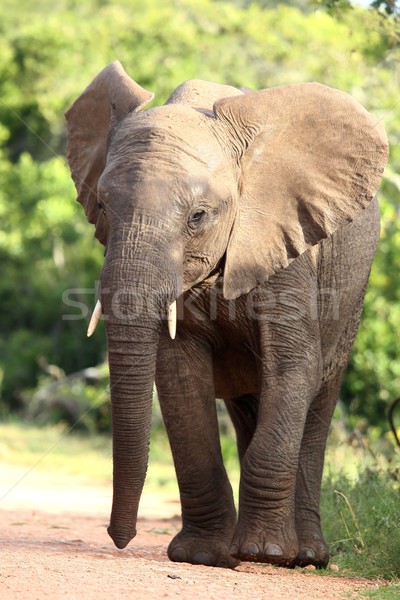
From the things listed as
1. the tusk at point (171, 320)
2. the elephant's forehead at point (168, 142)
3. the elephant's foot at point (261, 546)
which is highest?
the elephant's forehead at point (168, 142)

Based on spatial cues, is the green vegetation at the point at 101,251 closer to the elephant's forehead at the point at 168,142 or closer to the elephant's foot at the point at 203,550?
the elephant's foot at the point at 203,550

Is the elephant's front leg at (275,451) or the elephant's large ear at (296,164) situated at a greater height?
the elephant's large ear at (296,164)

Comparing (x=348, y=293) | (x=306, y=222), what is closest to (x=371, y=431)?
(x=348, y=293)

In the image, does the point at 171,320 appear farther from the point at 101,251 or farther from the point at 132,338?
the point at 101,251

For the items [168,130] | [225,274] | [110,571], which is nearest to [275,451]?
[225,274]

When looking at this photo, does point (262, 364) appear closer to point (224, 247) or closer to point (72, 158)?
point (224, 247)

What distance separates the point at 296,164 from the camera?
600cm

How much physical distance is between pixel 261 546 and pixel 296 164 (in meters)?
1.96

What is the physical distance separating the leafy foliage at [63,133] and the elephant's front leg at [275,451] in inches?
290

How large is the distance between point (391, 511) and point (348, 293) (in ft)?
4.13

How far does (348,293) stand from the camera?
6.68 m

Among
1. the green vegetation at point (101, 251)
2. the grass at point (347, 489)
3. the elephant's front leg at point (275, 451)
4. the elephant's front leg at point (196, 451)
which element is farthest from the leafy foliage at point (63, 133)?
the elephant's front leg at point (275, 451)

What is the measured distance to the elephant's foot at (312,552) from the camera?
6262 mm

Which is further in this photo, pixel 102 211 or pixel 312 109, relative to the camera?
pixel 312 109
